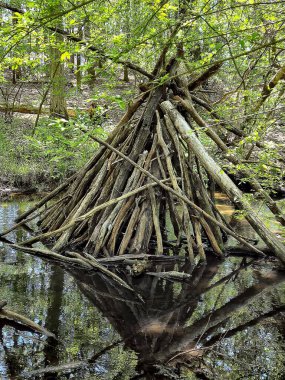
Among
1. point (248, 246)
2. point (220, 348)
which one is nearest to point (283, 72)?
point (248, 246)

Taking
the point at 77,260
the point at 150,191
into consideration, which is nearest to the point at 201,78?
the point at 150,191

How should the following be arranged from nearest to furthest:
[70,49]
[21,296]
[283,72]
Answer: [70,49], [21,296], [283,72]

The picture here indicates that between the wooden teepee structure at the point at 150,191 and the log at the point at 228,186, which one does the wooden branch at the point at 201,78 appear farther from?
the log at the point at 228,186

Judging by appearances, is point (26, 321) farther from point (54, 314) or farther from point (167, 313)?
point (167, 313)

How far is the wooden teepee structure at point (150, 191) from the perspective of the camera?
6484mm

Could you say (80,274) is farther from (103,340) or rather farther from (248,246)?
(248,246)

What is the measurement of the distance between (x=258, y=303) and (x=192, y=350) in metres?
1.60

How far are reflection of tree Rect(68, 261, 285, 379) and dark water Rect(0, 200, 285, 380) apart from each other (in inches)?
0.4

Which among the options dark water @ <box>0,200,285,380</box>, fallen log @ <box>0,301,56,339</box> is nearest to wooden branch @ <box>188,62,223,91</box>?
dark water @ <box>0,200,285,380</box>

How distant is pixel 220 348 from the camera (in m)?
3.82

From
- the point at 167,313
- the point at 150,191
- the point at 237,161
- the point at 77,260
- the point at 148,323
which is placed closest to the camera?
the point at 148,323

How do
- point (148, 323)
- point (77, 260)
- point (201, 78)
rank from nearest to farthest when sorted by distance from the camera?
point (148, 323) → point (77, 260) → point (201, 78)

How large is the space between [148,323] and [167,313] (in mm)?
371

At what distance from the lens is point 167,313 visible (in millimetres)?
4676
